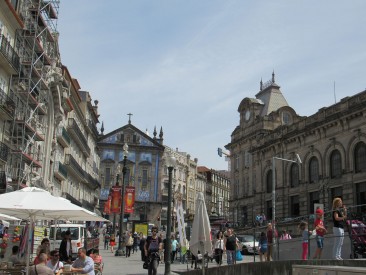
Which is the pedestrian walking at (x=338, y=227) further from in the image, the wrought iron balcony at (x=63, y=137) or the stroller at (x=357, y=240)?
the wrought iron balcony at (x=63, y=137)

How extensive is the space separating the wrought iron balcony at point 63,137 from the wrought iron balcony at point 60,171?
6.99 feet

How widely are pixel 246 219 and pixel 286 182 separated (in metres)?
12.7

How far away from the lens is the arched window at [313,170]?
4997cm

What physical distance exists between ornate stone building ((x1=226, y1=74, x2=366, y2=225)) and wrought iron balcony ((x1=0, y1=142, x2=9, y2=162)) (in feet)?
83.0

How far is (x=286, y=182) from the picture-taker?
55.3 meters

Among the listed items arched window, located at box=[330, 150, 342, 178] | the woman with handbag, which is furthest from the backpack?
arched window, located at box=[330, 150, 342, 178]

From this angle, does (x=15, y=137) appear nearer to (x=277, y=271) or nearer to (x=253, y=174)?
(x=277, y=271)

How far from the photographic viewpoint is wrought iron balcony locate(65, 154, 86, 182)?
5088 cm

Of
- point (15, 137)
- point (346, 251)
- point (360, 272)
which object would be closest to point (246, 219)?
point (15, 137)

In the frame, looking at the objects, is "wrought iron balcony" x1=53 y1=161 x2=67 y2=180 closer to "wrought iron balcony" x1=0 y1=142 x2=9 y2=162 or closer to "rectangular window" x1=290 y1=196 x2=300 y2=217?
"wrought iron balcony" x1=0 y1=142 x2=9 y2=162

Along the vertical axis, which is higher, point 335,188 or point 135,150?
point 135,150

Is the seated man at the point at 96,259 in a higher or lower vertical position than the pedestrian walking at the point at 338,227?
lower

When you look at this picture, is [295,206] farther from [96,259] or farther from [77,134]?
[96,259]

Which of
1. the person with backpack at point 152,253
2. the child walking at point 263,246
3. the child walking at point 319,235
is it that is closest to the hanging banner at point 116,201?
the child walking at point 263,246
